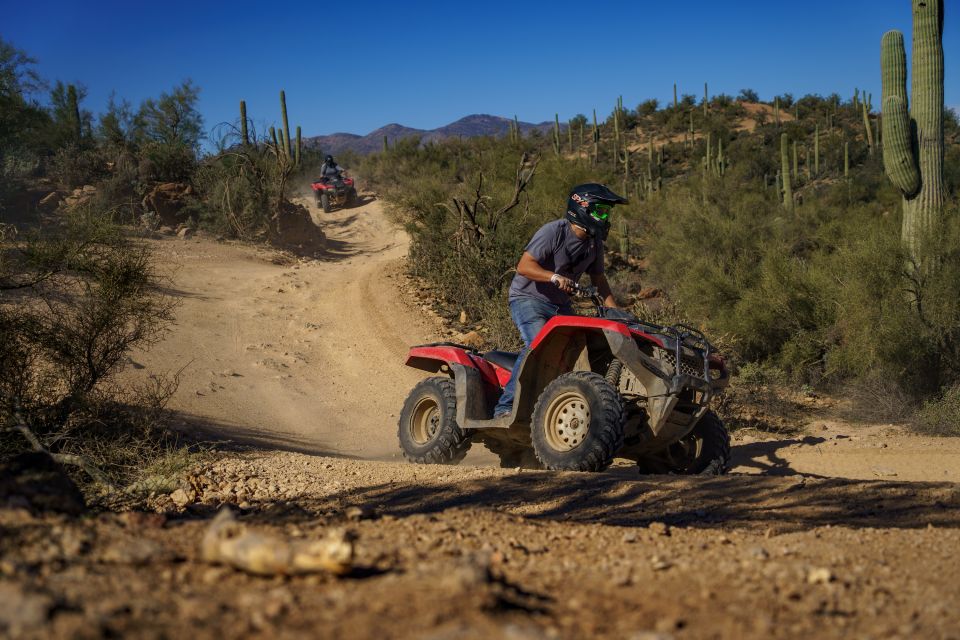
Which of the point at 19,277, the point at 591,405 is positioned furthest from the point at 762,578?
the point at 19,277

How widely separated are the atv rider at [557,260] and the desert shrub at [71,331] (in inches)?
134

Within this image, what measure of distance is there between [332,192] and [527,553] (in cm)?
3093

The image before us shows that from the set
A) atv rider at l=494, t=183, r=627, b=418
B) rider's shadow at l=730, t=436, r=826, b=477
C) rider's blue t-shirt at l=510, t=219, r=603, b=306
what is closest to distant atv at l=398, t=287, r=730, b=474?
atv rider at l=494, t=183, r=627, b=418

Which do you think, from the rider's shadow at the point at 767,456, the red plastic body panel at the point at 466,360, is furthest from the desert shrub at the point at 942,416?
the red plastic body panel at the point at 466,360

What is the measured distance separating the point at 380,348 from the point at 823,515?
9344 mm

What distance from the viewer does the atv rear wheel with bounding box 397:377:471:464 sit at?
24.9 ft

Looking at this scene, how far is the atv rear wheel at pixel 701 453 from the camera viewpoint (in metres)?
6.99

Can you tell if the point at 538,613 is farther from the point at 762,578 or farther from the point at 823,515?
the point at 823,515

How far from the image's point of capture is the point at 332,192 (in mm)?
33438

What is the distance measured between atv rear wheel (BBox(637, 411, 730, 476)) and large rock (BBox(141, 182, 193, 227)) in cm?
1977

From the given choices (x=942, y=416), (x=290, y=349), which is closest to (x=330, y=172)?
(x=290, y=349)

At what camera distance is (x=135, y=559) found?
2906 millimetres

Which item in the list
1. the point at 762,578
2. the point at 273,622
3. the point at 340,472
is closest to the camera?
the point at 273,622

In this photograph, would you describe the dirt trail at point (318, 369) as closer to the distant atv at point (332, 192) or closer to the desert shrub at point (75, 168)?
the desert shrub at point (75, 168)
